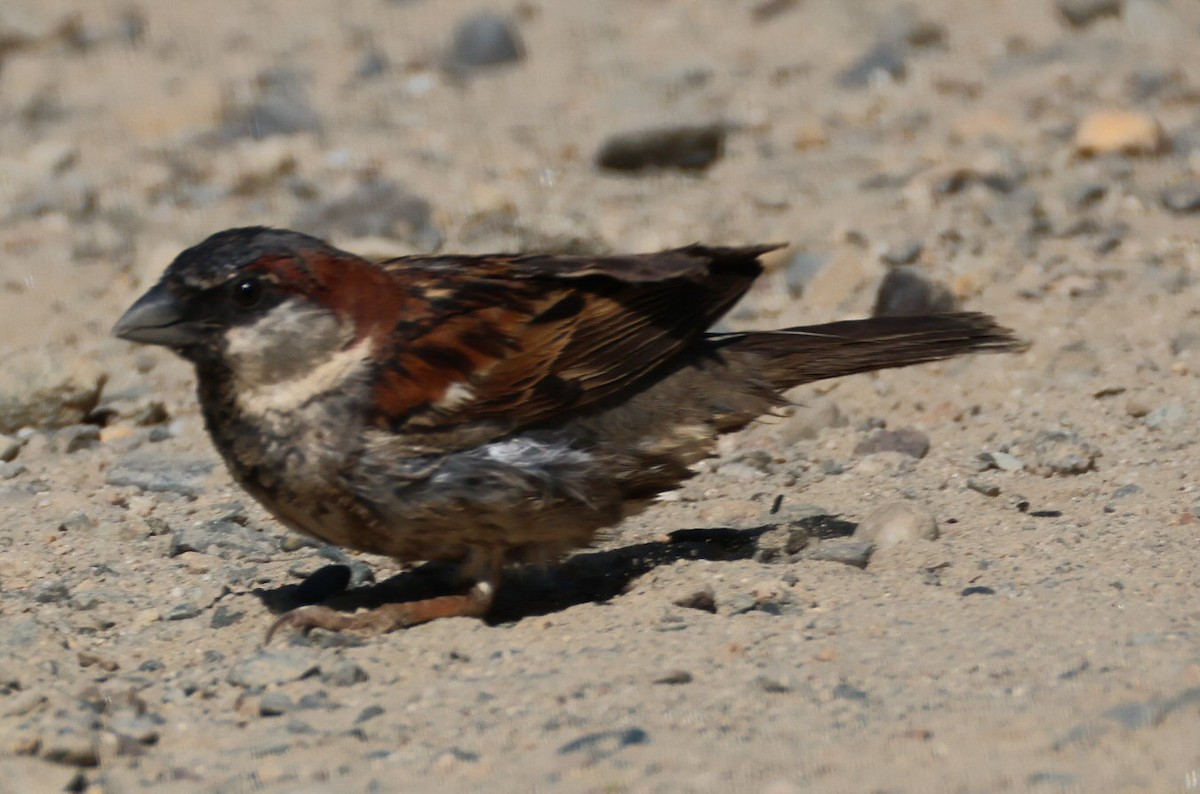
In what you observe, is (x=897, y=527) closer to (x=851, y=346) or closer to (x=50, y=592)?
(x=851, y=346)

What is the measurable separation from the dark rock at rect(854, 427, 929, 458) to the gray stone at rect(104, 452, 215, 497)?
94.2 inches

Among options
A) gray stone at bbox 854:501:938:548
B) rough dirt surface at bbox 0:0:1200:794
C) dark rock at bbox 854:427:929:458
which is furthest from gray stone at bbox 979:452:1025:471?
gray stone at bbox 854:501:938:548

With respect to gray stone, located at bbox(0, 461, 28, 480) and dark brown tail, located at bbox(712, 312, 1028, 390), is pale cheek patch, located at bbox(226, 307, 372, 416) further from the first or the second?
gray stone, located at bbox(0, 461, 28, 480)

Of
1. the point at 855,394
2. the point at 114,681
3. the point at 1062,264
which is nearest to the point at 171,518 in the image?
the point at 114,681

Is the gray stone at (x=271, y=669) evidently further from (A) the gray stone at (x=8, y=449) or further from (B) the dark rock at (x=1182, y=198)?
(B) the dark rock at (x=1182, y=198)

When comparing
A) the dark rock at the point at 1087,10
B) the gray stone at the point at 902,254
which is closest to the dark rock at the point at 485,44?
the dark rock at the point at 1087,10

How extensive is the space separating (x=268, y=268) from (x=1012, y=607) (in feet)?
7.17

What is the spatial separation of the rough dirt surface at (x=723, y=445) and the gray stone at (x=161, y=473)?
2 cm

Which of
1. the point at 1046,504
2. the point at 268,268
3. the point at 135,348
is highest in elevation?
the point at 268,268

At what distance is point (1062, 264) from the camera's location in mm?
7785

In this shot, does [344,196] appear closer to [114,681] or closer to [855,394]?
[855,394]

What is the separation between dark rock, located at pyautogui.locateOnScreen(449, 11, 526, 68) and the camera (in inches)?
439

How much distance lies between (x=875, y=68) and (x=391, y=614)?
258 inches

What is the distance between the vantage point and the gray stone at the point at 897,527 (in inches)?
205
